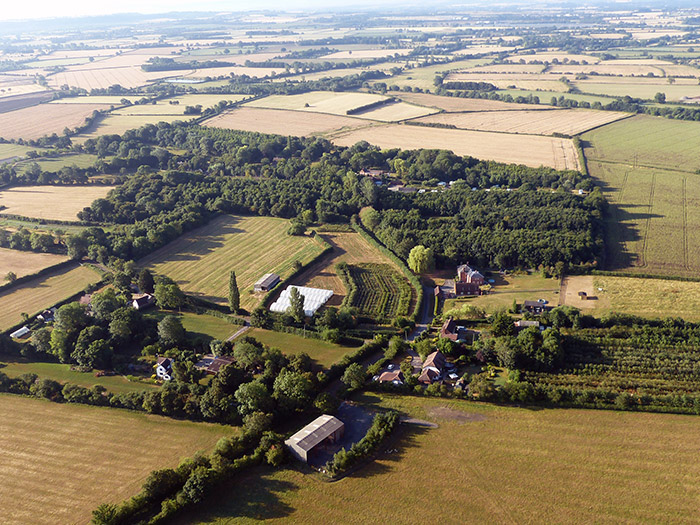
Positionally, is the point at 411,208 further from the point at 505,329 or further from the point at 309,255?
the point at 505,329

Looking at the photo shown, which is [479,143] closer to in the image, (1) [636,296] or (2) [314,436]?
(1) [636,296]

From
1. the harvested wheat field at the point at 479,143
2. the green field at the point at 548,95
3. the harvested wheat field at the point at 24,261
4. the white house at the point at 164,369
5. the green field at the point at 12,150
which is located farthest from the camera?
the green field at the point at 548,95

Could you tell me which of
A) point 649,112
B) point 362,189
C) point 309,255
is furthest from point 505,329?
point 649,112

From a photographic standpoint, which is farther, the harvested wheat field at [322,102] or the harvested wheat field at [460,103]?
the harvested wheat field at [322,102]

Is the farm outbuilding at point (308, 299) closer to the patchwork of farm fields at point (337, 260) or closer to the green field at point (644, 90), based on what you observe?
the patchwork of farm fields at point (337, 260)

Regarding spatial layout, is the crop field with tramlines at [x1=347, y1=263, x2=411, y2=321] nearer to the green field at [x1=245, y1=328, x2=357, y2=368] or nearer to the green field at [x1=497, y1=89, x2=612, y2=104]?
the green field at [x1=245, y1=328, x2=357, y2=368]

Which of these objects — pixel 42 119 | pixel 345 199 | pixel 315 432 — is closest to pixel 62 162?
pixel 42 119

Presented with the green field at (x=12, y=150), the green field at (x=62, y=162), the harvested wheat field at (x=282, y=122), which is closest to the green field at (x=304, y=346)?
the green field at (x=62, y=162)
